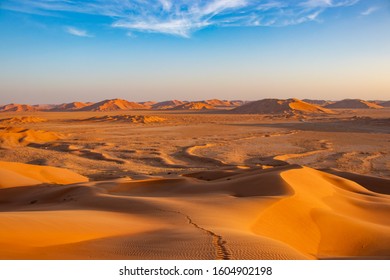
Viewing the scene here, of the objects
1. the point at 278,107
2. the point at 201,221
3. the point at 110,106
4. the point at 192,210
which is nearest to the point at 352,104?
the point at 278,107

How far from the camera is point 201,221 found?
5.15 meters

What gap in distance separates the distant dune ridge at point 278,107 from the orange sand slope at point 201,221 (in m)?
58.4

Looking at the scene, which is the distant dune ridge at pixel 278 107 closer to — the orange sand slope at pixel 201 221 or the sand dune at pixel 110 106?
the sand dune at pixel 110 106

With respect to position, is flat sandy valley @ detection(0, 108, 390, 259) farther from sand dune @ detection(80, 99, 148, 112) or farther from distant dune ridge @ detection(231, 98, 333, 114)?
sand dune @ detection(80, 99, 148, 112)

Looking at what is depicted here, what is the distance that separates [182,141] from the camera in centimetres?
2294

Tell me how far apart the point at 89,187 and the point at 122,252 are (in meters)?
5.17

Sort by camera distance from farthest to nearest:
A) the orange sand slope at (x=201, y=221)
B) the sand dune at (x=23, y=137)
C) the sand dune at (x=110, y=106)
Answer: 1. the sand dune at (x=110, y=106)
2. the sand dune at (x=23, y=137)
3. the orange sand slope at (x=201, y=221)

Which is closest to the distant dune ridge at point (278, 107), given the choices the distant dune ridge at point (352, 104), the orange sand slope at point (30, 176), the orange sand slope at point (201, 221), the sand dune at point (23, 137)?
the distant dune ridge at point (352, 104)

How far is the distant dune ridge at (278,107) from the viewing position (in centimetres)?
6769

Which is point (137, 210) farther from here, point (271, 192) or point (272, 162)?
point (272, 162)

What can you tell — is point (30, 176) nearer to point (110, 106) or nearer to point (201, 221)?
point (201, 221)

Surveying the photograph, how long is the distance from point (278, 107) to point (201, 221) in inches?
2655

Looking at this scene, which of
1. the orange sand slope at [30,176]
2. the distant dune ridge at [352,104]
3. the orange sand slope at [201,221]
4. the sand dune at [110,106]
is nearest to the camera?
the orange sand slope at [201,221]

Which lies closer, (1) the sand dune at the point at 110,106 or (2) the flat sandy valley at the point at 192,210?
(2) the flat sandy valley at the point at 192,210
